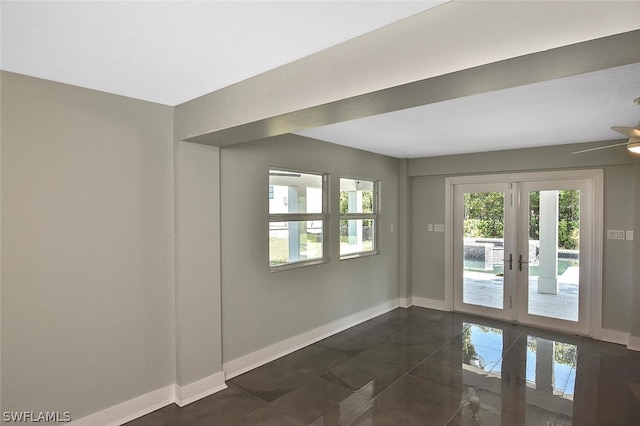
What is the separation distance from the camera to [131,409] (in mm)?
2758

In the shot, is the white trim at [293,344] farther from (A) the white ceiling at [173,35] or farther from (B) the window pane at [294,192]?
(A) the white ceiling at [173,35]

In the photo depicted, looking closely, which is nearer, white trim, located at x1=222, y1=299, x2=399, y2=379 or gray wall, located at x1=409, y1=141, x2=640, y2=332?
white trim, located at x1=222, y1=299, x2=399, y2=379

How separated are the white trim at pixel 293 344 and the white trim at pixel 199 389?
0.17 metres

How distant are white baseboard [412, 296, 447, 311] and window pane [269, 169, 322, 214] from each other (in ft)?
8.85

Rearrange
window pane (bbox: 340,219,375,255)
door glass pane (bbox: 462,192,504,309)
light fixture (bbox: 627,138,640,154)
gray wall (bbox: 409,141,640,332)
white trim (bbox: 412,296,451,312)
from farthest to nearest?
white trim (bbox: 412,296,451,312), door glass pane (bbox: 462,192,504,309), window pane (bbox: 340,219,375,255), gray wall (bbox: 409,141,640,332), light fixture (bbox: 627,138,640,154)

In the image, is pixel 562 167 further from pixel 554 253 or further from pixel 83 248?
pixel 83 248

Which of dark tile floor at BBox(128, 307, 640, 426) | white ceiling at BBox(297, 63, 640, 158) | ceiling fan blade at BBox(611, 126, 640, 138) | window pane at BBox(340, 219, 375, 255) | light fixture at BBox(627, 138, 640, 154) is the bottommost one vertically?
dark tile floor at BBox(128, 307, 640, 426)

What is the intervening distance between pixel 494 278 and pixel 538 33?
15.6ft

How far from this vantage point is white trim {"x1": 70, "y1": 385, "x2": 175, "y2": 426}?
101 inches

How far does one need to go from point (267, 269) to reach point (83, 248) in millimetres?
1742

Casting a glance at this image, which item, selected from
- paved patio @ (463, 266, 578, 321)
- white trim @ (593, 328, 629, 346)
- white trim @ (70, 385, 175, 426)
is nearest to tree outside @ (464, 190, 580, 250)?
paved patio @ (463, 266, 578, 321)

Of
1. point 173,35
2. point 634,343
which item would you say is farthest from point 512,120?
point 634,343

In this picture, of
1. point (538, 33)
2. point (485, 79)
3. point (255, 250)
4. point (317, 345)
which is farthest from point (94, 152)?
point (317, 345)

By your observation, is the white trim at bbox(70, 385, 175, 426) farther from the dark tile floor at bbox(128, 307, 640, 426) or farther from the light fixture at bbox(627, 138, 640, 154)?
the light fixture at bbox(627, 138, 640, 154)
